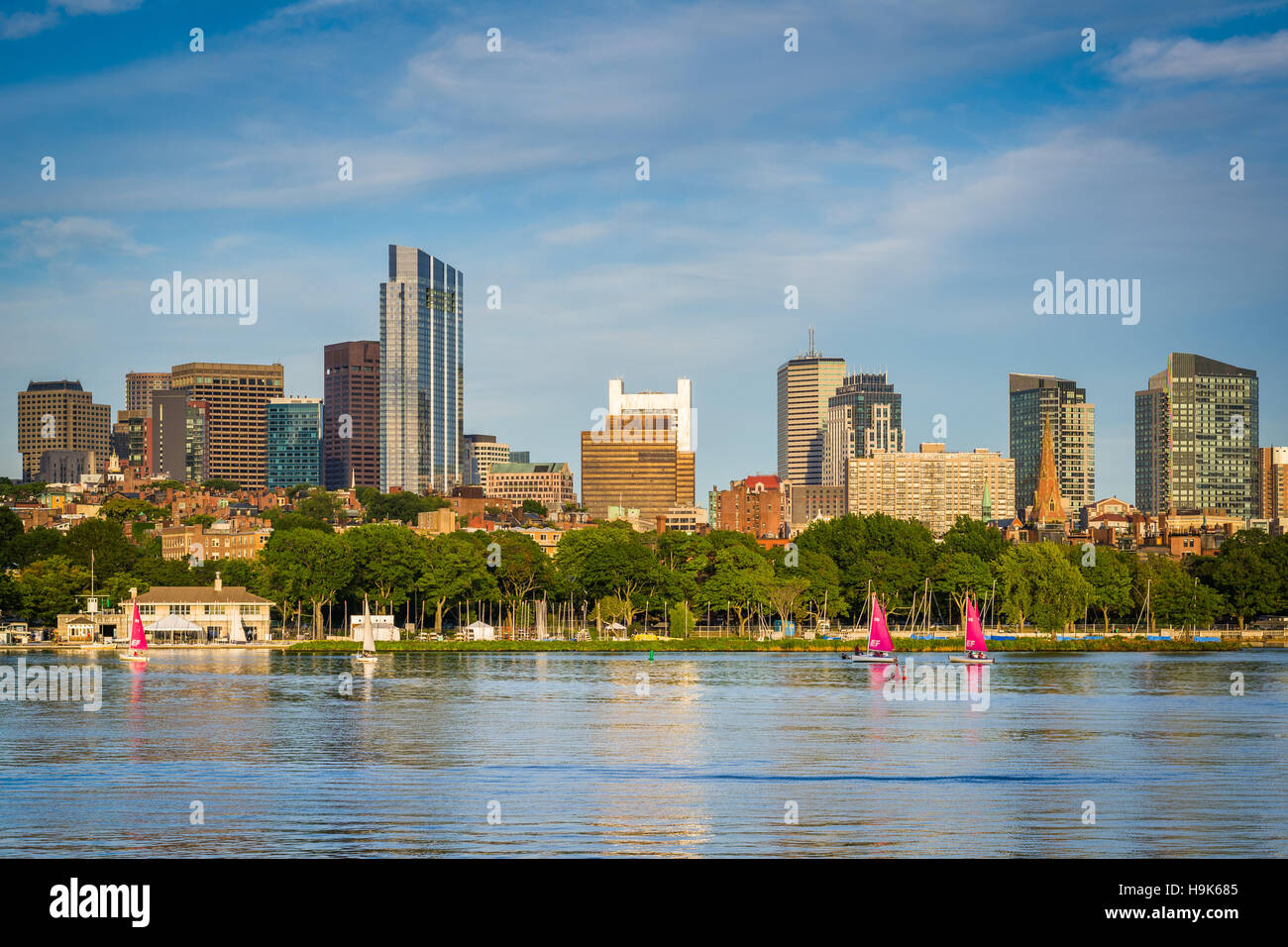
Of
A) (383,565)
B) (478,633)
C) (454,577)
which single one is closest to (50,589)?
(383,565)

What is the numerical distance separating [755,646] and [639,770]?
9545 centimetres

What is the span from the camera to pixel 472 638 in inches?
5679

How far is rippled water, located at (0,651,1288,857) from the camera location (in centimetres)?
3469

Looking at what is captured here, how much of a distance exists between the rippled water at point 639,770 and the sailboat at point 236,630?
52411 mm

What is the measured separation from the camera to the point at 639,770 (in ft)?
159

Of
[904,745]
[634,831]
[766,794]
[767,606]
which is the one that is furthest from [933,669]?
[634,831]

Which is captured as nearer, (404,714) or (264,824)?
(264,824)

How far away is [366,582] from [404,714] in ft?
255

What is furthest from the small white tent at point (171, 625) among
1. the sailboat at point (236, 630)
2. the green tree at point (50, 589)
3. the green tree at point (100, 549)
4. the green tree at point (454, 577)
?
the green tree at point (454, 577)

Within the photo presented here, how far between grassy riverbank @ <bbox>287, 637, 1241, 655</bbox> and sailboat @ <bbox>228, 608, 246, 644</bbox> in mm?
14032

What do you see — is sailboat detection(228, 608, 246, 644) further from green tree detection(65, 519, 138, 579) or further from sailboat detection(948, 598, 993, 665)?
sailboat detection(948, 598, 993, 665)

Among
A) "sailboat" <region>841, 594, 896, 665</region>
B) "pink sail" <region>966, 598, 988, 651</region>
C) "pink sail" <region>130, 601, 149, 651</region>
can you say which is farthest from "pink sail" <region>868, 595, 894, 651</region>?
"pink sail" <region>130, 601, 149, 651</region>

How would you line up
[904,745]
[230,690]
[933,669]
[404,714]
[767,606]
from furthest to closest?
[767,606] < [933,669] < [230,690] < [404,714] < [904,745]
